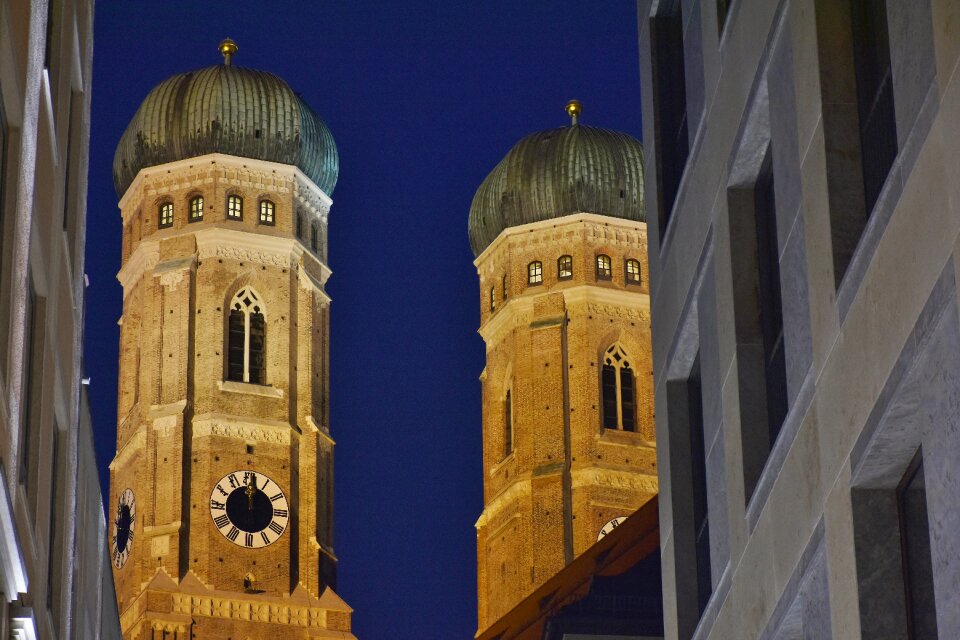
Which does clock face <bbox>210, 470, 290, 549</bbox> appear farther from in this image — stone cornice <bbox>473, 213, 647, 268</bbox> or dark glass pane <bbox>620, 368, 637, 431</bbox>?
stone cornice <bbox>473, 213, 647, 268</bbox>

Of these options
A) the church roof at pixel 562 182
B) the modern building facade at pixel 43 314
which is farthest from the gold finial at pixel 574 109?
the modern building facade at pixel 43 314

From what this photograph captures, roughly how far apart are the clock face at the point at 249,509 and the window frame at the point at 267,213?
775 centimetres

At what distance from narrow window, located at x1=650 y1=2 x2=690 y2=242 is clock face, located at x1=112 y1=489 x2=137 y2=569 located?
47.9 meters

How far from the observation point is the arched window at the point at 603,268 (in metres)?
76.4

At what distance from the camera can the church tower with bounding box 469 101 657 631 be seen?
73.6 meters

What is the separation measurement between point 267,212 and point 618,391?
13.1m

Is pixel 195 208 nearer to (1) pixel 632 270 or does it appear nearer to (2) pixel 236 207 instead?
(2) pixel 236 207

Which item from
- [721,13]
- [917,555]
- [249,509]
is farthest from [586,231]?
[917,555]

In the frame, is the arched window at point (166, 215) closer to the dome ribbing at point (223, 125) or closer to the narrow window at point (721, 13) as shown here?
the dome ribbing at point (223, 125)

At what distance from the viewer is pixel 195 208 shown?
70500mm

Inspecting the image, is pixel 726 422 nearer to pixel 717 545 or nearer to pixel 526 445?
pixel 717 545

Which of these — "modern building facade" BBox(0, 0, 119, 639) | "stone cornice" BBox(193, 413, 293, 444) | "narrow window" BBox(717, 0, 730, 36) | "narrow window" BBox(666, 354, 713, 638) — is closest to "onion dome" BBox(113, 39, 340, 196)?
"stone cornice" BBox(193, 413, 293, 444)

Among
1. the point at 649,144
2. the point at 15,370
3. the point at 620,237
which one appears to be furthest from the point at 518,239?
the point at 15,370

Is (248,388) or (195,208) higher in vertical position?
(195,208)
